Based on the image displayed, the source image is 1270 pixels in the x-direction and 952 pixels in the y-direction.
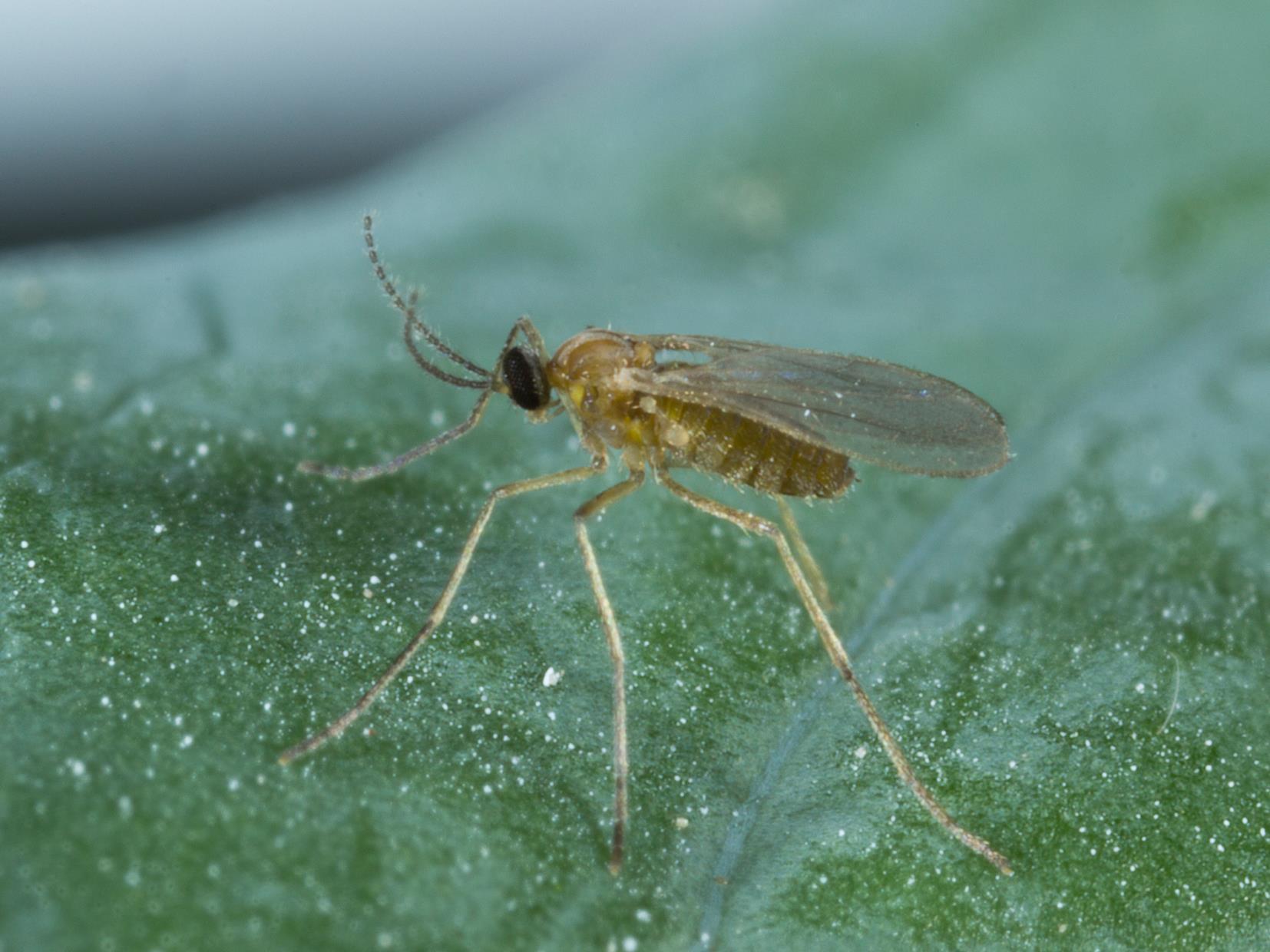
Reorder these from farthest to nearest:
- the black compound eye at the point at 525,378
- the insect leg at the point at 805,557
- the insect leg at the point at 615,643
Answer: the black compound eye at the point at 525,378 < the insect leg at the point at 805,557 < the insect leg at the point at 615,643

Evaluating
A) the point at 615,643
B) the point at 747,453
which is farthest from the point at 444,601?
the point at 747,453

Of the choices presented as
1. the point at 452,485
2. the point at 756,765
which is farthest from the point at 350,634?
the point at 756,765

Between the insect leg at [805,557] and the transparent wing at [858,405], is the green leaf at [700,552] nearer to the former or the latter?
the insect leg at [805,557]

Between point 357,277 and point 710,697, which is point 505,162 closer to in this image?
point 357,277

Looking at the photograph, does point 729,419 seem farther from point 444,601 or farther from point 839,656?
point 444,601

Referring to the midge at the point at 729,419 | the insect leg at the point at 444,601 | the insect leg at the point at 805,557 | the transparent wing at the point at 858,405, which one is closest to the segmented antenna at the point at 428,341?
the midge at the point at 729,419

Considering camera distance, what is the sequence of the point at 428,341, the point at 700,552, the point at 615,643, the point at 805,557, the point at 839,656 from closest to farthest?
1. the point at 615,643
2. the point at 839,656
3. the point at 700,552
4. the point at 805,557
5. the point at 428,341

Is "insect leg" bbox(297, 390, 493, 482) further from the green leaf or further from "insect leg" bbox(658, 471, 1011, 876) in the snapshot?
"insect leg" bbox(658, 471, 1011, 876)
